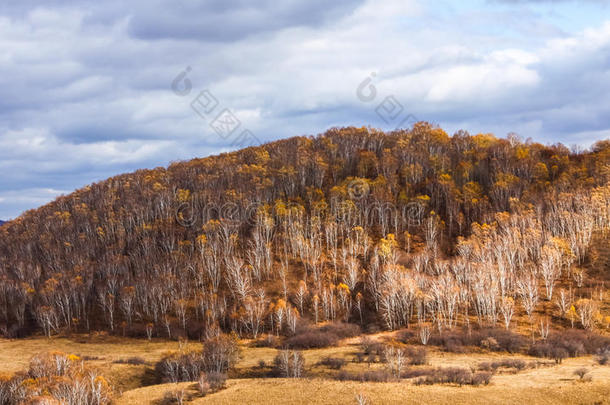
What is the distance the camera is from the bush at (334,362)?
220 feet

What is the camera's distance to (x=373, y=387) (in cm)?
5297

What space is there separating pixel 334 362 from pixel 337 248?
52.3 metres

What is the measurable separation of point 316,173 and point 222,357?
97.8m

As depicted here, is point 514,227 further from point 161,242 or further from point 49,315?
point 49,315

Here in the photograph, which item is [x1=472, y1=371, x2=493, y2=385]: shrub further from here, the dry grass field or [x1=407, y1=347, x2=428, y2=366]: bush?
[x1=407, y1=347, x2=428, y2=366]: bush

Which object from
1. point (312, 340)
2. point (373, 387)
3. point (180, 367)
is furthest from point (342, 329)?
point (373, 387)

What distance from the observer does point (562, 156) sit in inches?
6201

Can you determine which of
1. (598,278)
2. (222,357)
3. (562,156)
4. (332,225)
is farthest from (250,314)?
(562,156)

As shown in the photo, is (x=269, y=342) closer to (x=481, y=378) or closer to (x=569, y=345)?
(x=481, y=378)

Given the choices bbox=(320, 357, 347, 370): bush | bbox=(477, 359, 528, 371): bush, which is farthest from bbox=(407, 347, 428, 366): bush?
bbox=(320, 357, 347, 370): bush

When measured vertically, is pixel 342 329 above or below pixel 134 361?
above

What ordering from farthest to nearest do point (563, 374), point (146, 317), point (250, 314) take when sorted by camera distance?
point (146, 317) → point (250, 314) → point (563, 374)

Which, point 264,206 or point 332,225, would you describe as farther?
point 264,206

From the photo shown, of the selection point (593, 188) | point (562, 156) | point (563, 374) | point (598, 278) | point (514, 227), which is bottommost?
point (563, 374)
